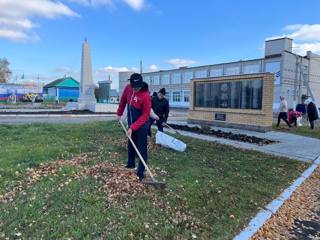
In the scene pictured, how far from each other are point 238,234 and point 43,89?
270 feet

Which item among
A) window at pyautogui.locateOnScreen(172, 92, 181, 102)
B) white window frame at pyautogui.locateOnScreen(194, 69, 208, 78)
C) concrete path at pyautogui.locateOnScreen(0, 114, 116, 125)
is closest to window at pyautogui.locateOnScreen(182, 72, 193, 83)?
white window frame at pyautogui.locateOnScreen(194, 69, 208, 78)

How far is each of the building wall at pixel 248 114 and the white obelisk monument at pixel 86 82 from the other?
515 inches

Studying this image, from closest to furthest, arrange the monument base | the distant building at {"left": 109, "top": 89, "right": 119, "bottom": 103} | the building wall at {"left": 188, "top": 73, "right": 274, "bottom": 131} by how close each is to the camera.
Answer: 1. the building wall at {"left": 188, "top": 73, "right": 274, "bottom": 131}
2. the monument base
3. the distant building at {"left": 109, "top": 89, "right": 119, "bottom": 103}

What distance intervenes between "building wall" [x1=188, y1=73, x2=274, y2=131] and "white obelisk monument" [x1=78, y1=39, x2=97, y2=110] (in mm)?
13076

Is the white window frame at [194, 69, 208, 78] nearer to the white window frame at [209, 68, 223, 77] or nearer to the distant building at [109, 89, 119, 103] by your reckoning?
the white window frame at [209, 68, 223, 77]

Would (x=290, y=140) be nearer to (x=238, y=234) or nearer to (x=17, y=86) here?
(x=238, y=234)

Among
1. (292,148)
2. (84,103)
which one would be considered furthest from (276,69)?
(292,148)

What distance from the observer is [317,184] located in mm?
7164

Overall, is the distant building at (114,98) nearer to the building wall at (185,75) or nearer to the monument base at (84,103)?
the building wall at (185,75)

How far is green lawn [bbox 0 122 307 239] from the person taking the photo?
370cm

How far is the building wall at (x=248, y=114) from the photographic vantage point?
1495 cm

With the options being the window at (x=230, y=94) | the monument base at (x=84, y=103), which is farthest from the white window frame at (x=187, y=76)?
the window at (x=230, y=94)

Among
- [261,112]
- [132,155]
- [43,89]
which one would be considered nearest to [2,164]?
[132,155]

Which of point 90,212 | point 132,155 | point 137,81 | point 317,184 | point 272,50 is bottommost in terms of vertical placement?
point 317,184
